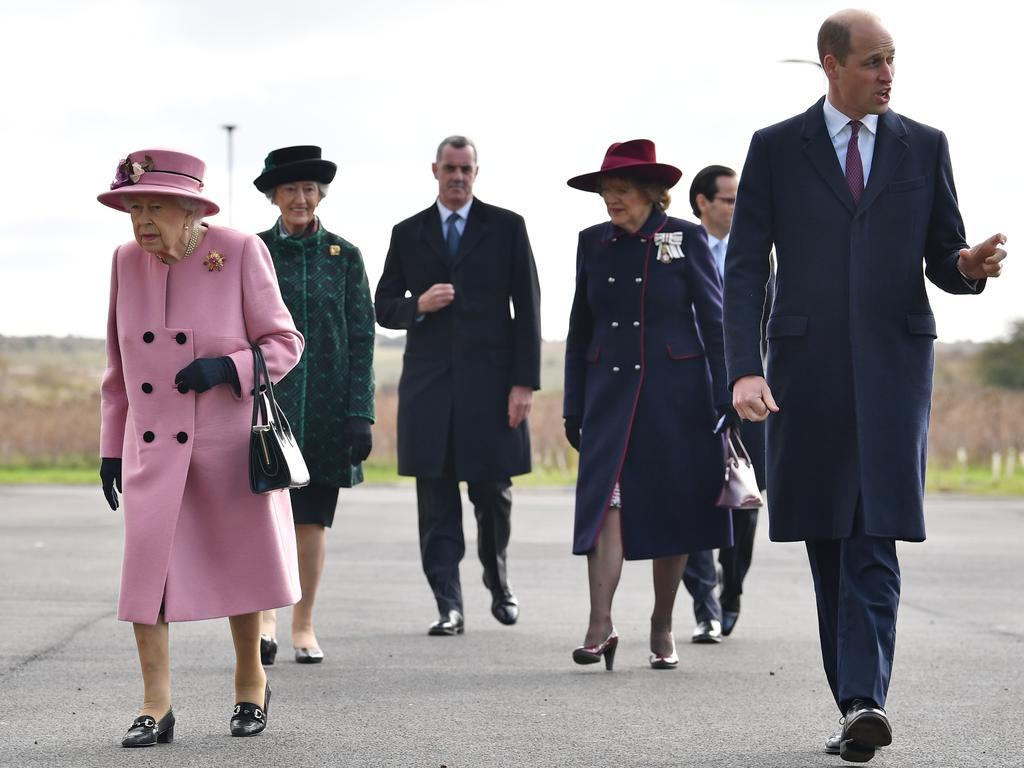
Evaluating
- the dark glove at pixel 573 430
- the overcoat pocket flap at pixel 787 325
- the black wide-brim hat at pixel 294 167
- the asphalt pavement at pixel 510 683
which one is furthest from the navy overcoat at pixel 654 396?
the overcoat pocket flap at pixel 787 325

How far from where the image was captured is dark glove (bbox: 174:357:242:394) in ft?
20.3

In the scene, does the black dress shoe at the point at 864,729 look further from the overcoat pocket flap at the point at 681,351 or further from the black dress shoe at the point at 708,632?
the black dress shoe at the point at 708,632

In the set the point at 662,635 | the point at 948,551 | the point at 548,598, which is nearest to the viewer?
the point at 662,635

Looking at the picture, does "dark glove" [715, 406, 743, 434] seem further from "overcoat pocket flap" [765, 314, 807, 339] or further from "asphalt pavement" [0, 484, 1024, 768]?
"overcoat pocket flap" [765, 314, 807, 339]

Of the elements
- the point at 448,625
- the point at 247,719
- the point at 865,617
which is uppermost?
the point at 865,617

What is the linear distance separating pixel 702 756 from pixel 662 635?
7.59 ft

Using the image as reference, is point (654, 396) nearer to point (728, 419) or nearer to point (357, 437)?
point (728, 419)

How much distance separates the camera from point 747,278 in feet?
20.0

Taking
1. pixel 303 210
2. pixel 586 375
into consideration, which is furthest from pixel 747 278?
pixel 303 210

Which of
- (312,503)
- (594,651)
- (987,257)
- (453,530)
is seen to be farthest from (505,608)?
(987,257)

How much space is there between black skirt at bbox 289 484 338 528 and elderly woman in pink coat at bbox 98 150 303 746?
83.8 inches

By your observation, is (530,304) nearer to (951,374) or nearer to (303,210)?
(303,210)

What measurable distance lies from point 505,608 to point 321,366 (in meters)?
1.97

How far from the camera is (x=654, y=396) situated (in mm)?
8297
